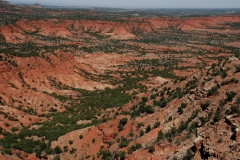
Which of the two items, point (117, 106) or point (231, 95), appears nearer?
point (231, 95)

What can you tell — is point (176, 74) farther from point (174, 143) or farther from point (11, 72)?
point (174, 143)

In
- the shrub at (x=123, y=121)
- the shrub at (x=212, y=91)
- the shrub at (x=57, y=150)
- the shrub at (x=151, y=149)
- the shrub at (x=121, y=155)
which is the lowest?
the shrub at (x=57, y=150)

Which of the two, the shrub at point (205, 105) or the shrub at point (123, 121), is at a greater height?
the shrub at point (205, 105)

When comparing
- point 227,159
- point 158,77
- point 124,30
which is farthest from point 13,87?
point 124,30

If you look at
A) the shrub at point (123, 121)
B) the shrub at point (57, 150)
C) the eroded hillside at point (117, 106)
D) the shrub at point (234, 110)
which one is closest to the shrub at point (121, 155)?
the eroded hillside at point (117, 106)

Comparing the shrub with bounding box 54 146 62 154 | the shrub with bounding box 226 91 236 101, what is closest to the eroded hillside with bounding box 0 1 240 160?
the shrub with bounding box 226 91 236 101

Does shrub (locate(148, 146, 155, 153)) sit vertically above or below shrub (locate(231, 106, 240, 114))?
below

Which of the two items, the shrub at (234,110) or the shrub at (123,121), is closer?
the shrub at (234,110)

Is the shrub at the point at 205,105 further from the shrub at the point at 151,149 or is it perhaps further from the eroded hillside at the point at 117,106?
the shrub at the point at 151,149

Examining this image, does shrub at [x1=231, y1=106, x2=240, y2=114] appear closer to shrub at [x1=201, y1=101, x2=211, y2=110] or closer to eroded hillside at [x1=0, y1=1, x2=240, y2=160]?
eroded hillside at [x1=0, y1=1, x2=240, y2=160]

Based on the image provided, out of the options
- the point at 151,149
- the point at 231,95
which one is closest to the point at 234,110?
the point at 231,95

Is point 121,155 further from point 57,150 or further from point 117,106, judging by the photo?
point 117,106
